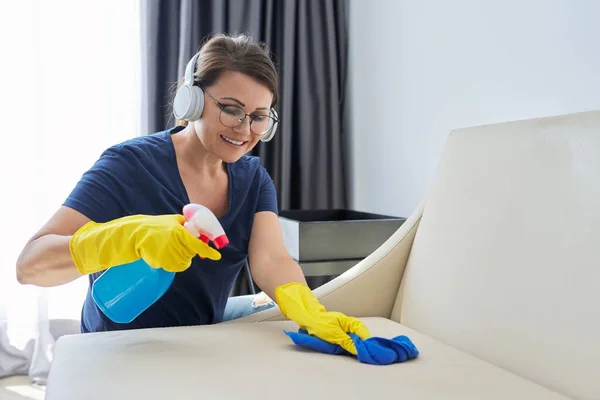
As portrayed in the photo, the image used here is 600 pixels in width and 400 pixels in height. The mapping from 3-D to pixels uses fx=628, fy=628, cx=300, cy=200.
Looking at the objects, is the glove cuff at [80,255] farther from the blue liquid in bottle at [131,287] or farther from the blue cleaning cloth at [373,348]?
the blue cleaning cloth at [373,348]

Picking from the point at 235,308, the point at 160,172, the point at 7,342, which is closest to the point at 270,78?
the point at 160,172

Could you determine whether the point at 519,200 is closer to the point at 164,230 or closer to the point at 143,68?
the point at 164,230

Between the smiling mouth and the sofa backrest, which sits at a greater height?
the smiling mouth

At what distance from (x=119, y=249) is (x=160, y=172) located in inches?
15.3

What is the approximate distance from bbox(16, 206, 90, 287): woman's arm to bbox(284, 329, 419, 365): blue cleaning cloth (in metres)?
0.45

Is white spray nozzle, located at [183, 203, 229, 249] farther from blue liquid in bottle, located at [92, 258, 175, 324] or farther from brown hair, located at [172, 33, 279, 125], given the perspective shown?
brown hair, located at [172, 33, 279, 125]

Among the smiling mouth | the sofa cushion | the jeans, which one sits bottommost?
the jeans

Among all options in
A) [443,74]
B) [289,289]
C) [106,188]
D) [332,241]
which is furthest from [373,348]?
[443,74]

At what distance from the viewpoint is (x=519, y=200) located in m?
1.20

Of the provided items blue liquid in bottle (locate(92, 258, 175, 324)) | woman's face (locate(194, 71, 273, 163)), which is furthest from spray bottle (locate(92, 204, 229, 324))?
woman's face (locate(194, 71, 273, 163))

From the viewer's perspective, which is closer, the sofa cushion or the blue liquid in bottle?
the sofa cushion

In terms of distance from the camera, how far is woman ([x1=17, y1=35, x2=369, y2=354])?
1220mm

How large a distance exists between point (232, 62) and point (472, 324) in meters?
0.77

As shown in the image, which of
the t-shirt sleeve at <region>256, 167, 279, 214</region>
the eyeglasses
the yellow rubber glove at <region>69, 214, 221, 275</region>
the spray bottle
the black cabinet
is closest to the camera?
the yellow rubber glove at <region>69, 214, 221, 275</region>
